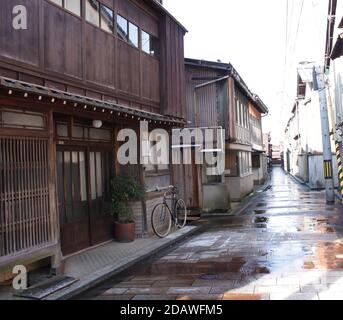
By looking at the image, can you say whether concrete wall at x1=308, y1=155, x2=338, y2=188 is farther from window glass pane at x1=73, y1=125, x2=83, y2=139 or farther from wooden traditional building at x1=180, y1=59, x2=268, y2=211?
window glass pane at x1=73, y1=125, x2=83, y2=139

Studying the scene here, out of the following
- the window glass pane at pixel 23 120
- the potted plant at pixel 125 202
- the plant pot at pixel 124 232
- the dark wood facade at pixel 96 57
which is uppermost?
the dark wood facade at pixel 96 57

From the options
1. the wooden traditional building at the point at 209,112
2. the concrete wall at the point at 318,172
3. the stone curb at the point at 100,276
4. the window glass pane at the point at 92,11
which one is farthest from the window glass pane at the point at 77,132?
the concrete wall at the point at 318,172

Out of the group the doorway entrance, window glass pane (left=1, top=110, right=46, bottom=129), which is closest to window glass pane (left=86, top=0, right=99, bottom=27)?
the doorway entrance

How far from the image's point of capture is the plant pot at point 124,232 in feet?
39.9

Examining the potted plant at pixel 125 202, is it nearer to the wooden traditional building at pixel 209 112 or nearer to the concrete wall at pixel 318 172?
the wooden traditional building at pixel 209 112

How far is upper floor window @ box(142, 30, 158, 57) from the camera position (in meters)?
14.2

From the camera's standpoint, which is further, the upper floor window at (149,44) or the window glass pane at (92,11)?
the upper floor window at (149,44)

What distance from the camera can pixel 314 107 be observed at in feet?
101

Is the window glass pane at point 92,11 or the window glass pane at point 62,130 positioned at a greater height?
the window glass pane at point 92,11

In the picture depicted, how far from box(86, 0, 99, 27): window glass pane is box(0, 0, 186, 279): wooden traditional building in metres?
0.03

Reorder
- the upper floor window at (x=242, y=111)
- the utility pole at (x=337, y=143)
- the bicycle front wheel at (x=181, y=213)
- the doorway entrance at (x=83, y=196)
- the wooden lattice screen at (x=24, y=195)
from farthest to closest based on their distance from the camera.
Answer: the upper floor window at (x=242, y=111) → the utility pole at (x=337, y=143) → the bicycle front wheel at (x=181, y=213) → the doorway entrance at (x=83, y=196) → the wooden lattice screen at (x=24, y=195)

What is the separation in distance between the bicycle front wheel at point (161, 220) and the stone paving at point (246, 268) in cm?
87

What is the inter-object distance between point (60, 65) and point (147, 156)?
5007mm
